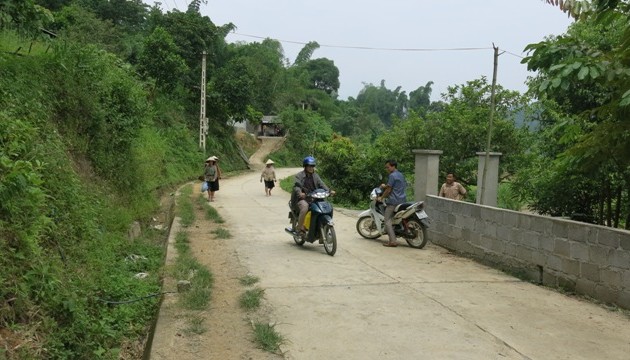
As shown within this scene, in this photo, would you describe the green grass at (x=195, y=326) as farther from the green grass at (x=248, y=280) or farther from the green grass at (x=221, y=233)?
the green grass at (x=221, y=233)

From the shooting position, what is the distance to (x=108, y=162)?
9.50m

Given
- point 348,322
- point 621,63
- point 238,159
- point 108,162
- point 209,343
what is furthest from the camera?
point 238,159

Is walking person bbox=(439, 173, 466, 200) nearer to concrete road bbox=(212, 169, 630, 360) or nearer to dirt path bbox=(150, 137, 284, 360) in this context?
concrete road bbox=(212, 169, 630, 360)

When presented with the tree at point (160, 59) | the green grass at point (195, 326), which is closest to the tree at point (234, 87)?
the tree at point (160, 59)

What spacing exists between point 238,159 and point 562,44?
3947 centimetres

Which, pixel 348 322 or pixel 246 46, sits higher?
pixel 246 46

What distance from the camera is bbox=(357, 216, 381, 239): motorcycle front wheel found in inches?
412

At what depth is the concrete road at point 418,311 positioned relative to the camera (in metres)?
4.46

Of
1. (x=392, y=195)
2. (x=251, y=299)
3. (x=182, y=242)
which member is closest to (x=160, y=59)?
(x=182, y=242)

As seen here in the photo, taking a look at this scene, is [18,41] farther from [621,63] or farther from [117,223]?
[621,63]

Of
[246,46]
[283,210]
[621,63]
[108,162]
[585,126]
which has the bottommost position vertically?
[283,210]

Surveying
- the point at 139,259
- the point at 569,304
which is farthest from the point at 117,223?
the point at 569,304

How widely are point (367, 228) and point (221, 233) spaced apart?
2.93 metres

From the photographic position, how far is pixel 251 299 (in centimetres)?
566
